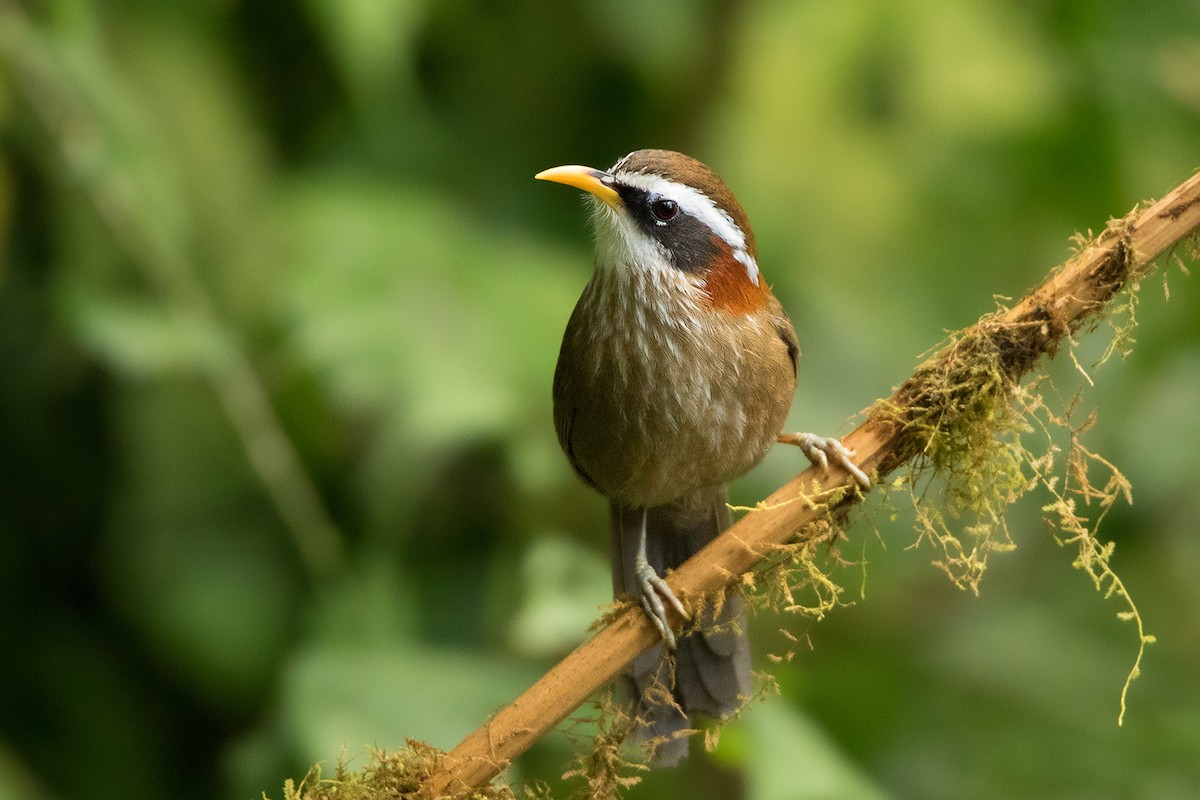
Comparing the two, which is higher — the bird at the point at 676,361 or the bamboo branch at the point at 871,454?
the bird at the point at 676,361

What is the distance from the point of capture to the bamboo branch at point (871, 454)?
2.29m

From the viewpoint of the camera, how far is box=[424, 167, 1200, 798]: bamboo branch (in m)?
2.29

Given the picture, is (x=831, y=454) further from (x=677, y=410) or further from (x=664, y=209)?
(x=664, y=209)

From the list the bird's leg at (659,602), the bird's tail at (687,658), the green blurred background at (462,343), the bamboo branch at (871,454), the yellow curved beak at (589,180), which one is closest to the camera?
the bamboo branch at (871,454)

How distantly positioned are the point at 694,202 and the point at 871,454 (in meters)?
0.82

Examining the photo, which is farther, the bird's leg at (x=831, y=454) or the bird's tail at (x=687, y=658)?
the bird's tail at (x=687, y=658)

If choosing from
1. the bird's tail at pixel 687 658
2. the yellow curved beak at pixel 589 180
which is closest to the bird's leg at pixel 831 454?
the bird's tail at pixel 687 658

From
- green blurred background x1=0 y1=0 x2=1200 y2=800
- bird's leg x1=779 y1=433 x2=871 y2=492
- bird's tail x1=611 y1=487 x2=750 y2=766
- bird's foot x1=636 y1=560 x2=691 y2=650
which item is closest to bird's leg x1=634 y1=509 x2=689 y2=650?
bird's foot x1=636 y1=560 x2=691 y2=650

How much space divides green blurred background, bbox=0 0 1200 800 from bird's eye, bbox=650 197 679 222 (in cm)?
105

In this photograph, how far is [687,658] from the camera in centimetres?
335

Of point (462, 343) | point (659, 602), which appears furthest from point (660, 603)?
point (462, 343)

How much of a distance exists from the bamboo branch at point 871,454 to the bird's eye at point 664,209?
29.5 inches

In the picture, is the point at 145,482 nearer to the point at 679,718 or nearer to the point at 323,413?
the point at 323,413

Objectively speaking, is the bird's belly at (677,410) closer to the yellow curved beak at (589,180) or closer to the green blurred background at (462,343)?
the yellow curved beak at (589,180)
